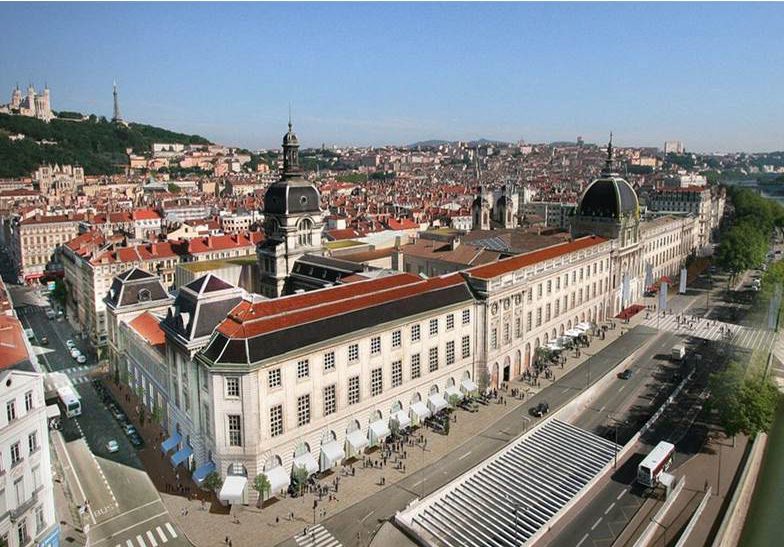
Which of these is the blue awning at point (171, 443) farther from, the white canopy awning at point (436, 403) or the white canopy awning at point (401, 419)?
the white canopy awning at point (436, 403)

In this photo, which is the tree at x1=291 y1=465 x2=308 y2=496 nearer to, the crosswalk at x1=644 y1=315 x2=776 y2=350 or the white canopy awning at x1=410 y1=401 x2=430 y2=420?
the white canopy awning at x1=410 y1=401 x2=430 y2=420

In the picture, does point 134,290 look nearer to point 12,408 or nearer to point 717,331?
point 12,408

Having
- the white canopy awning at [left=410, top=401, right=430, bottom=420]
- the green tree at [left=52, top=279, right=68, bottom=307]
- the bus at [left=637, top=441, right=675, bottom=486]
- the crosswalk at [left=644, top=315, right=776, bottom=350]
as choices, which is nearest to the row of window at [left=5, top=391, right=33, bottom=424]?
the white canopy awning at [left=410, top=401, right=430, bottom=420]

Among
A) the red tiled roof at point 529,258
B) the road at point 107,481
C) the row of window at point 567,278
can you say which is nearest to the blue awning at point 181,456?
the road at point 107,481

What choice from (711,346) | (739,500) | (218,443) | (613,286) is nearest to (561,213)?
(613,286)

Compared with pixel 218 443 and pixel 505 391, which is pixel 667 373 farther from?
pixel 218 443

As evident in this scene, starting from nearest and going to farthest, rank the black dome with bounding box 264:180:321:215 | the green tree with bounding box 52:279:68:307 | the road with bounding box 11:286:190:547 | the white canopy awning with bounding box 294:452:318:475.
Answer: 1. the road with bounding box 11:286:190:547
2. the white canopy awning with bounding box 294:452:318:475
3. the black dome with bounding box 264:180:321:215
4. the green tree with bounding box 52:279:68:307

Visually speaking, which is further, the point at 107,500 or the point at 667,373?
the point at 667,373
